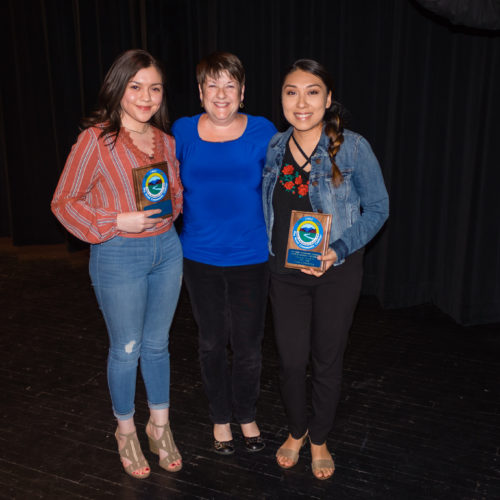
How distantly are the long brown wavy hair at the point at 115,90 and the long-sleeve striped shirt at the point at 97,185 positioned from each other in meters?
0.03

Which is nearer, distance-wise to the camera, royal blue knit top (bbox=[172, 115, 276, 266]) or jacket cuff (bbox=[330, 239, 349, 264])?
jacket cuff (bbox=[330, 239, 349, 264])

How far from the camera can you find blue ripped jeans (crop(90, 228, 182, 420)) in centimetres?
203

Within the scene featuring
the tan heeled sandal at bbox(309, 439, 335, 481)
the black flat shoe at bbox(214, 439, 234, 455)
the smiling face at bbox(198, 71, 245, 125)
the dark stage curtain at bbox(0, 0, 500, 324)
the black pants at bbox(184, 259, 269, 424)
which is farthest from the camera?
the dark stage curtain at bbox(0, 0, 500, 324)

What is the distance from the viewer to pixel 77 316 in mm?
3957

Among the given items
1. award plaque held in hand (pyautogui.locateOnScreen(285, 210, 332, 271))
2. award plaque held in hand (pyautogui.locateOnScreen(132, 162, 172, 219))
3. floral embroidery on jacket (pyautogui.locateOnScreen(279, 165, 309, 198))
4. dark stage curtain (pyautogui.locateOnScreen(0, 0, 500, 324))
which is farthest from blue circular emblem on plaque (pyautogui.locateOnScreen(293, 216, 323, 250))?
dark stage curtain (pyautogui.locateOnScreen(0, 0, 500, 324))

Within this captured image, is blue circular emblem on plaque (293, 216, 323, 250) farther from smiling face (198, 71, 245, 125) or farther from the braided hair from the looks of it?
A: smiling face (198, 71, 245, 125)

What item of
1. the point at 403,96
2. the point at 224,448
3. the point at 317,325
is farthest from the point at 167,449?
the point at 403,96

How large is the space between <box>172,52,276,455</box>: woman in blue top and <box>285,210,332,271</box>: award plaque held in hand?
24 cm

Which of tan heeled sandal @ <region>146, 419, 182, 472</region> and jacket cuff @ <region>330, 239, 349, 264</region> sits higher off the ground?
jacket cuff @ <region>330, 239, 349, 264</region>

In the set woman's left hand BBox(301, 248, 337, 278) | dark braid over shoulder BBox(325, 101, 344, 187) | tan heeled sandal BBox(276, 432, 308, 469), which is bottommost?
tan heeled sandal BBox(276, 432, 308, 469)

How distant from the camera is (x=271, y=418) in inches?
108

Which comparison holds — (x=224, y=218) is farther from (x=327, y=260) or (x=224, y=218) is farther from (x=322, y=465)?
(x=322, y=465)

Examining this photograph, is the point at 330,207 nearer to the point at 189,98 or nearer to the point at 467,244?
the point at 467,244

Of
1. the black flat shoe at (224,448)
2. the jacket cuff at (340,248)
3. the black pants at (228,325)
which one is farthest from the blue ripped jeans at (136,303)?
the jacket cuff at (340,248)
